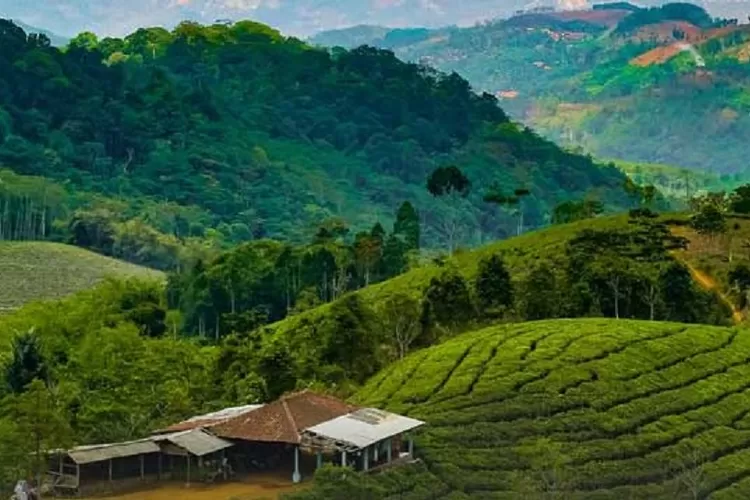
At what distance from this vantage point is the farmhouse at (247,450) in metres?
43.0

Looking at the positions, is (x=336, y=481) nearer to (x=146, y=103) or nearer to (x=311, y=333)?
(x=311, y=333)

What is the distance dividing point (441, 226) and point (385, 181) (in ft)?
62.8

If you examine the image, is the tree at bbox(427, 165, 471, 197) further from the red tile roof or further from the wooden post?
the wooden post

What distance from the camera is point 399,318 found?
212 ft

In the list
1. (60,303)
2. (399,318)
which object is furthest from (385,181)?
(399,318)

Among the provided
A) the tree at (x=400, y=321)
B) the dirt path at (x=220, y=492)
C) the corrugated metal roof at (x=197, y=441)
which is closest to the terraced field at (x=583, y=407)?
the tree at (x=400, y=321)

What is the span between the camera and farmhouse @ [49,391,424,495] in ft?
141

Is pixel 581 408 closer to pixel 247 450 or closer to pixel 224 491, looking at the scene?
pixel 247 450

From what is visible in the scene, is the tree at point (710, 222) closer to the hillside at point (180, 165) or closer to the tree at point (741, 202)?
the tree at point (741, 202)

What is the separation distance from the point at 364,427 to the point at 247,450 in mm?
4222

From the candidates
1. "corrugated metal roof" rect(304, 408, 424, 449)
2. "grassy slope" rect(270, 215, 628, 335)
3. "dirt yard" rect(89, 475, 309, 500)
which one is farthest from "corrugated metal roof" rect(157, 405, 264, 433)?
"grassy slope" rect(270, 215, 628, 335)

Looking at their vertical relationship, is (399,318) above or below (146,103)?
below

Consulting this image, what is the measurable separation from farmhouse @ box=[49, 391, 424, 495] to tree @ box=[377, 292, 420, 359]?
1845 centimetres

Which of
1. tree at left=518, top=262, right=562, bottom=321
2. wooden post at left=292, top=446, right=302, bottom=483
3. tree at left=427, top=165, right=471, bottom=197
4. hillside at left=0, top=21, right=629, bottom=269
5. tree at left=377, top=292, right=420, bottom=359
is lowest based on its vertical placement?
wooden post at left=292, top=446, right=302, bottom=483
